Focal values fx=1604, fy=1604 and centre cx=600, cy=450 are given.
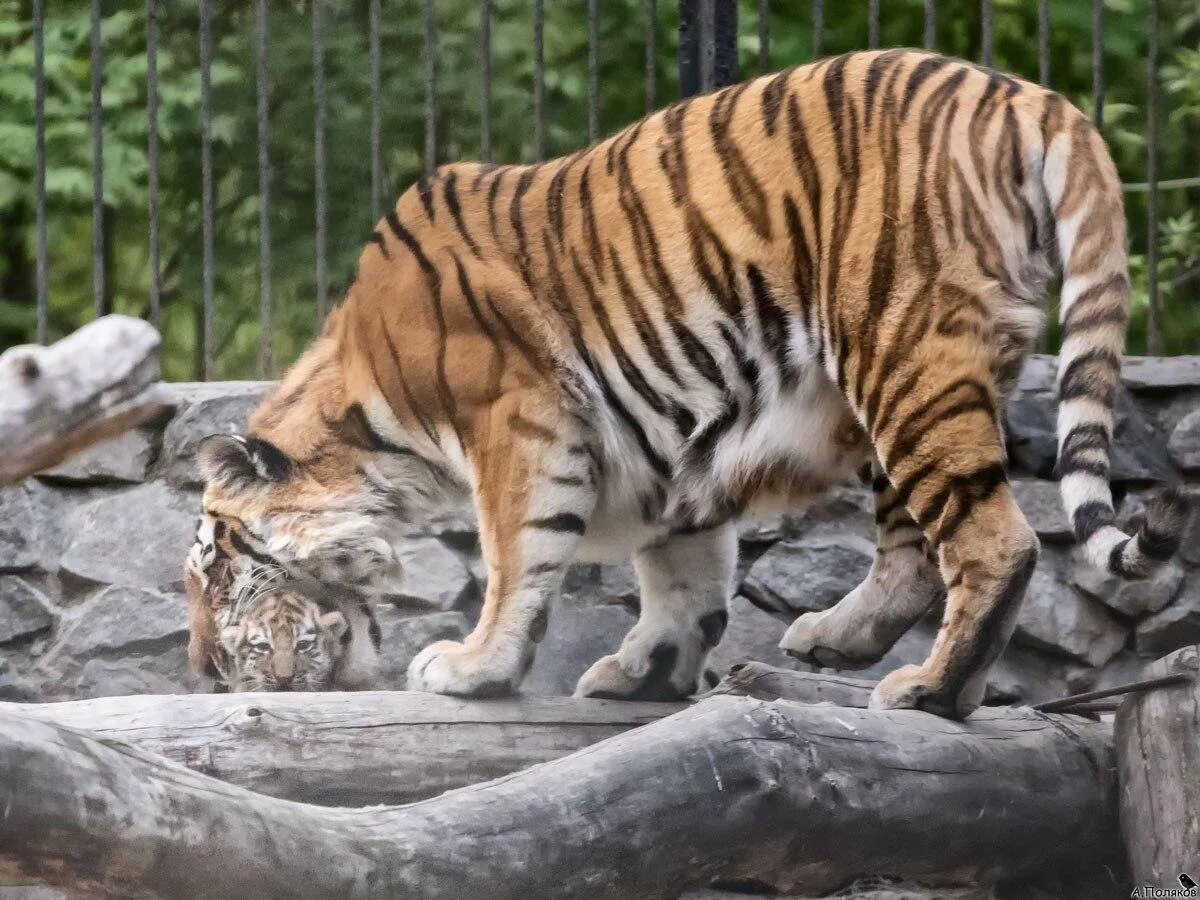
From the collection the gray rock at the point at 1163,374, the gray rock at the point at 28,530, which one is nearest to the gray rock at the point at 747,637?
the gray rock at the point at 1163,374

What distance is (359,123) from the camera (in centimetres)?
571

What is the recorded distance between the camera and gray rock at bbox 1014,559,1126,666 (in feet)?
14.4

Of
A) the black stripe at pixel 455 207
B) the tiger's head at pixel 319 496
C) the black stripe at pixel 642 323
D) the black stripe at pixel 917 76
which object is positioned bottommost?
the tiger's head at pixel 319 496

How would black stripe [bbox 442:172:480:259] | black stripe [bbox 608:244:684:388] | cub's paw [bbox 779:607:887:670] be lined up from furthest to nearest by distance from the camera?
black stripe [bbox 442:172:480:259] < cub's paw [bbox 779:607:887:670] < black stripe [bbox 608:244:684:388]

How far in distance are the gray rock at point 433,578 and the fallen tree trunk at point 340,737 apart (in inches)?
46.9

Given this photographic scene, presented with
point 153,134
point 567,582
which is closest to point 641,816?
point 567,582

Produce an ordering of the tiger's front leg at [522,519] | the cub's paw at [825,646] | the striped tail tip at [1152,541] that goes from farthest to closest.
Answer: the cub's paw at [825,646] < the tiger's front leg at [522,519] < the striped tail tip at [1152,541]

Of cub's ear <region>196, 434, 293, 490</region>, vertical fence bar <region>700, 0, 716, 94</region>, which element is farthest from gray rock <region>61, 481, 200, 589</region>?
vertical fence bar <region>700, 0, 716, 94</region>

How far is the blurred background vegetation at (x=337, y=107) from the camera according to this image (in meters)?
5.72

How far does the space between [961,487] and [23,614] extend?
283 centimetres

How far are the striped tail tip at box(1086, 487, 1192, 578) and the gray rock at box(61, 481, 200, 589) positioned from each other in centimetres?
267

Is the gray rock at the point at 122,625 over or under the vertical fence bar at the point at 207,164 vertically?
under

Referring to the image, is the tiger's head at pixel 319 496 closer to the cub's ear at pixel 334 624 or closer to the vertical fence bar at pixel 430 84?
the cub's ear at pixel 334 624

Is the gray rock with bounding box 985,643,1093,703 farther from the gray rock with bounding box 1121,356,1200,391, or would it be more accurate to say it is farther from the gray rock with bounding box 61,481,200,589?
the gray rock with bounding box 61,481,200,589
